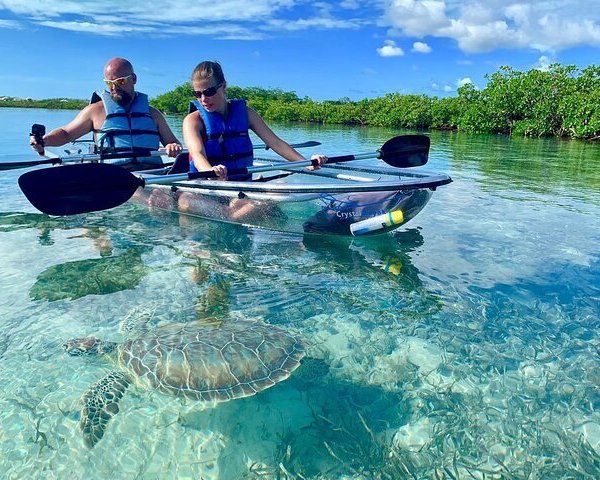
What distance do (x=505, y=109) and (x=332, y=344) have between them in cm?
3240

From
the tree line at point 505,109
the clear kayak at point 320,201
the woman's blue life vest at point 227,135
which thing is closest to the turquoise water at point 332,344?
the clear kayak at point 320,201

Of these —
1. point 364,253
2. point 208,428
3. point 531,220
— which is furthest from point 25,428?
point 531,220

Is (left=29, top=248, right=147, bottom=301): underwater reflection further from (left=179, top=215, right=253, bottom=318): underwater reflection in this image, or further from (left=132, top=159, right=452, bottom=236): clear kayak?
(left=132, top=159, right=452, bottom=236): clear kayak

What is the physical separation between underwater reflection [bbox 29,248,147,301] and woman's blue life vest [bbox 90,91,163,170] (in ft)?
7.00

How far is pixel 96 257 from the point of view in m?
5.01

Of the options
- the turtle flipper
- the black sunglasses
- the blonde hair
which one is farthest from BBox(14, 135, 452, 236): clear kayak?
the turtle flipper

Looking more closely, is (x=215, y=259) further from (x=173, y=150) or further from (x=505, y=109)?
(x=505, y=109)

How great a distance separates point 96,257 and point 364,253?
9.29ft

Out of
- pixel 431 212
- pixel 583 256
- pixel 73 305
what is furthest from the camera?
pixel 431 212

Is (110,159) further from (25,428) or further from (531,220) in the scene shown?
(531,220)

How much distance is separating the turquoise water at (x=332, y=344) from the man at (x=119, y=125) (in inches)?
42.1

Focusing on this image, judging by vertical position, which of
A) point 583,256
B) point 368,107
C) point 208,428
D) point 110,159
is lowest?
point 208,428

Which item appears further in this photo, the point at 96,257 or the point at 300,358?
the point at 96,257

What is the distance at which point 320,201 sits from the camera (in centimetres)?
490
